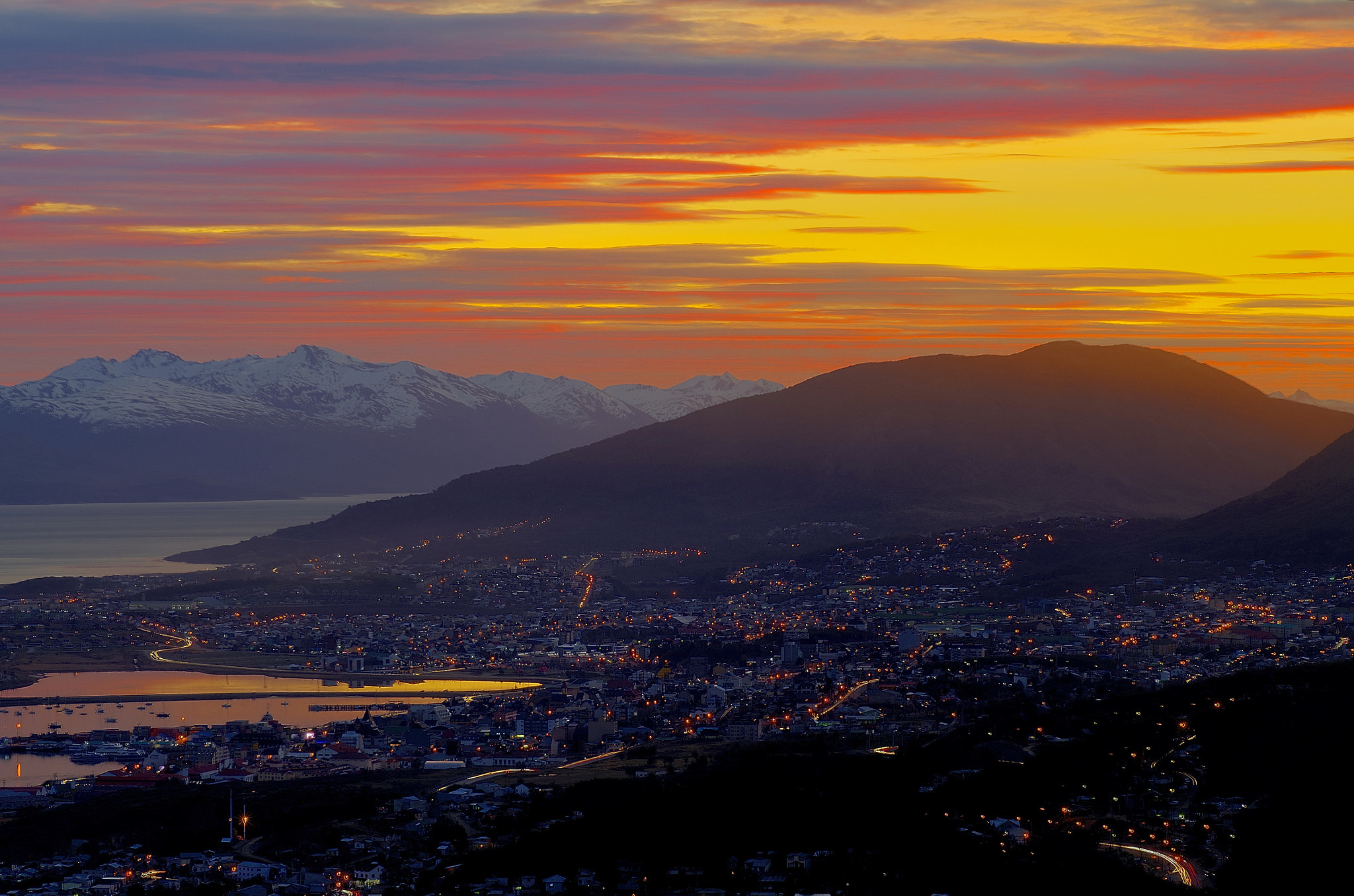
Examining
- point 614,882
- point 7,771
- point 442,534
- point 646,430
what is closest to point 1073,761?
point 614,882

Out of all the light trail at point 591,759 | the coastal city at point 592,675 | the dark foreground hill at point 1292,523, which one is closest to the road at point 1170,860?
the coastal city at point 592,675

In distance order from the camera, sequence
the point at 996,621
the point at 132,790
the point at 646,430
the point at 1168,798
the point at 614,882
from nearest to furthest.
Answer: the point at 614,882
the point at 1168,798
the point at 132,790
the point at 996,621
the point at 646,430

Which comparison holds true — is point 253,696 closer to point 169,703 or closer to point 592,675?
point 169,703

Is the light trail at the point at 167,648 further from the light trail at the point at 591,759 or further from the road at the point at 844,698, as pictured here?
the light trail at the point at 591,759

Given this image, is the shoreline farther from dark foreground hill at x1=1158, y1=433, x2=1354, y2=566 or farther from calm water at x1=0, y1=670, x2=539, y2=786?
dark foreground hill at x1=1158, y1=433, x2=1354, y2=566

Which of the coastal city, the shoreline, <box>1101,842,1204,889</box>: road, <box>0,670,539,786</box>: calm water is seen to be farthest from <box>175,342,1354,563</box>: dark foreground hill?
<box>1101,842,1204,889</box>: road

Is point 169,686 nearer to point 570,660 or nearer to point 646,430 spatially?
point 570,660
